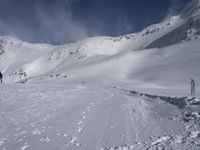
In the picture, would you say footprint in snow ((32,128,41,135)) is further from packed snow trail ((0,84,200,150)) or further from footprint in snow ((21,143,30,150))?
footprint in snow ((21,143,30,150))

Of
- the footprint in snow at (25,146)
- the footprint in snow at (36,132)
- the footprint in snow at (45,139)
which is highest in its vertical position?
the footprint in snow at (36,132)

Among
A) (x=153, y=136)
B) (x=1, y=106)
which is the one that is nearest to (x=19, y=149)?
(x=153, y=136)

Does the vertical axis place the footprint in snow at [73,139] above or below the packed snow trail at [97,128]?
below

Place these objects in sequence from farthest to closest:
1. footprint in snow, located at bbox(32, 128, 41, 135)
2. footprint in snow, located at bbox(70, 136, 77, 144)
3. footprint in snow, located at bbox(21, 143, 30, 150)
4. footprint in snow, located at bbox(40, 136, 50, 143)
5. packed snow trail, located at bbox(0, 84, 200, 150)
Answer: footprint in snow, located at bbox(32, 128, 41, 135) → footprint in snow, located at bbox(40, 136, 50, 143) → footprint in snow, located at bbox(70, 136, 77, 144) → footprint in snow, located at bbox(21, 143, 30, 150) → packed snow trail, located at bbox(0, 84, 200, 150)

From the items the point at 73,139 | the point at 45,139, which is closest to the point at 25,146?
the point at 45,139

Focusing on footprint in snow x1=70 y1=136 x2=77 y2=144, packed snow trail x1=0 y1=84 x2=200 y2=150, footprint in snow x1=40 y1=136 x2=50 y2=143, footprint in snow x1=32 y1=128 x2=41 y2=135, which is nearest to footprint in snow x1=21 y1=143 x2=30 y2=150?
packed snow trail x1=0 y1=84 x2=200 y2=150

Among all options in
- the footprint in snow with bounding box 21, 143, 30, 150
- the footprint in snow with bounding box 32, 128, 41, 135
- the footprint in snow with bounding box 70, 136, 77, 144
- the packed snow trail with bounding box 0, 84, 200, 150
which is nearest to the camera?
the packed snow trail with bounding box 0, 84, 200, 150

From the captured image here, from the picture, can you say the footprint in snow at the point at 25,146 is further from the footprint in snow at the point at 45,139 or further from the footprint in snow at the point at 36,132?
the footprint in snow at the point at 36,132

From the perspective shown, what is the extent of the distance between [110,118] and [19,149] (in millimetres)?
5203

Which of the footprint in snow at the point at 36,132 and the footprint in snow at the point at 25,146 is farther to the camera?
the footprint in snow at the point at 36,132

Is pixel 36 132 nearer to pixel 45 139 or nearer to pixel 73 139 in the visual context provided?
pixel 45 139

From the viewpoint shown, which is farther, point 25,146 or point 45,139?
point 45,139

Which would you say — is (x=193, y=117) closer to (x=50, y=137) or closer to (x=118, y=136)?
(x=118, y=136)

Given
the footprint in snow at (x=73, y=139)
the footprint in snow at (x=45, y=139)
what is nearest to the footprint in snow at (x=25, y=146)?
the footprint in snow at (x=45, y=139)
